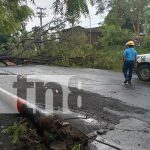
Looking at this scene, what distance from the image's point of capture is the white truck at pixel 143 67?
13.1m

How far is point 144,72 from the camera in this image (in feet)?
43.3

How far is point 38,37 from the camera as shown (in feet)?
10.9

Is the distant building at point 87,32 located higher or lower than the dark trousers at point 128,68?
higher

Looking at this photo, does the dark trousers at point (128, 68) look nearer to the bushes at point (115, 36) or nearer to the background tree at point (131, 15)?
the bushes at point (115, 36)

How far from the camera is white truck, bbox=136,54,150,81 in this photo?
1308 cm

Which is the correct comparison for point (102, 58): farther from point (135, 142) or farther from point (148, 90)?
point (135, 142)

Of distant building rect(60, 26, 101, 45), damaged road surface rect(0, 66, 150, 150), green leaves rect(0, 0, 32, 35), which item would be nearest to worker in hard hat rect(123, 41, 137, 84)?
damaged road surface rect(0, 66, 150, 150)

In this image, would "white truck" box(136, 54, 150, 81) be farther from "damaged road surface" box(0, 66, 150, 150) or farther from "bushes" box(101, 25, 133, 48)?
"bushes" box(101, 25, 133, 48)

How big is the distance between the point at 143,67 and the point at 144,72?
0.21 metres

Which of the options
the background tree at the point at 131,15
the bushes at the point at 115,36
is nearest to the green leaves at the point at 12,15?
the bushes at the point at 115,36

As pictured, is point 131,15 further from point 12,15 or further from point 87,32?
point 12,15

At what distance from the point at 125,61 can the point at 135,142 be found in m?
6.82

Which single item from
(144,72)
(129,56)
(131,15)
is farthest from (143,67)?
(131,15)

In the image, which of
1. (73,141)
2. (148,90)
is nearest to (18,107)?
(73,141)
